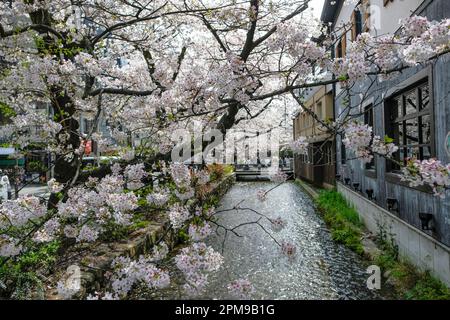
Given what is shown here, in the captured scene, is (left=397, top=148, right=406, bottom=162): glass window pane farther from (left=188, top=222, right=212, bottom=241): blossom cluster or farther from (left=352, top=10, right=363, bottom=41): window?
(left=188, top=222, right=212, bottom=241): blossom cluster

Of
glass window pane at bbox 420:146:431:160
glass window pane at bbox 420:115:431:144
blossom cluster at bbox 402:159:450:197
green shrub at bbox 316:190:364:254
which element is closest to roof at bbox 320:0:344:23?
green shrub at bbox 316:190:364:254

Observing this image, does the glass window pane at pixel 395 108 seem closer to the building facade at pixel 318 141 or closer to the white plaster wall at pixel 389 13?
the white plaster wall at pixel 389 13

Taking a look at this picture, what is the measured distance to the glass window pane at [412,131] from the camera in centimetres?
700

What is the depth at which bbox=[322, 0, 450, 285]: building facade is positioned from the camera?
5.14m

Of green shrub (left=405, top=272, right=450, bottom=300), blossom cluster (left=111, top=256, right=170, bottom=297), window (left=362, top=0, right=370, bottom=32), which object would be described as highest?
window (left=362, top=0, right=370, bottom=32)

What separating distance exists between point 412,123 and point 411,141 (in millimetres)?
363

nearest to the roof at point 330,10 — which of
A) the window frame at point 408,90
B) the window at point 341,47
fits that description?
the window at point 341,47

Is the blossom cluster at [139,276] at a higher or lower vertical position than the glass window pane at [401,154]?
lower

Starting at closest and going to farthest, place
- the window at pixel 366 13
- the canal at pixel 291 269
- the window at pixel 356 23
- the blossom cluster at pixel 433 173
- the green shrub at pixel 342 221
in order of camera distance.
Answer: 1. the blossom cluster at pixel 433 173
2. the canal at pixel 291 269
3. the green shrub at pixel 342 221
4. the window at pixel 366 13
5. the window at pixel 356 23

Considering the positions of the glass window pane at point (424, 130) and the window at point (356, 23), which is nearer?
the glass window pane at point (424, 130)

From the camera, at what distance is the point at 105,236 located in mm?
6777

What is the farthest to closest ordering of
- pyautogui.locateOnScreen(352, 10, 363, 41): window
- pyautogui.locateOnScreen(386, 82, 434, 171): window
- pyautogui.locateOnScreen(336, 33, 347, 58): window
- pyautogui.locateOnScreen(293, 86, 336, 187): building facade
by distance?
pyautogui.locateOnScreen(293, 86, 336, 187): building facade → pyautogui.locateOnScreen(336, 33, 347, 58): window → pyautogui.locateOnScreen(352, 10, 363, 41): window → pyautogui.locateOnScreen(386, 82, 434, 171): window

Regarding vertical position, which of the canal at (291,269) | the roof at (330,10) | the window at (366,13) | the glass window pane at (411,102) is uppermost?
the roof at (330,10)
